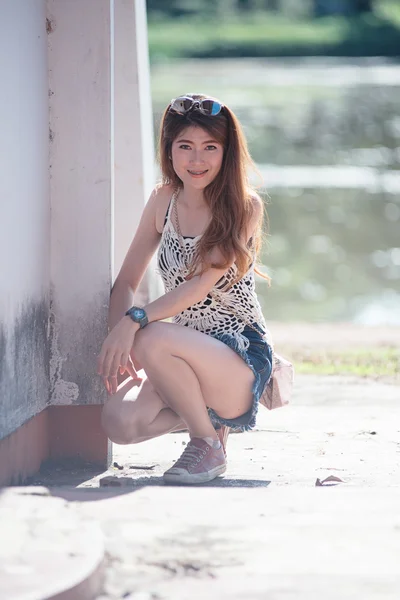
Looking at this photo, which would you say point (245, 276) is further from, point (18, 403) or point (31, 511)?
point (31, 511)

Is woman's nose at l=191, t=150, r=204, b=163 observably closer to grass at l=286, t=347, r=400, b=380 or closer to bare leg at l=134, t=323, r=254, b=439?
bare leg at l=134, t=323, r=254, b=439

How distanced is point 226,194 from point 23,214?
56 centimetres

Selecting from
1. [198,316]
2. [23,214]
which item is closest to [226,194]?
[198,316]

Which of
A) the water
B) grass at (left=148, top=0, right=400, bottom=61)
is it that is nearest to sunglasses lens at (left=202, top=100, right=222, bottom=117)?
the water

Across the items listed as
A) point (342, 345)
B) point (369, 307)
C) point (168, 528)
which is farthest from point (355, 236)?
point (168, 528)

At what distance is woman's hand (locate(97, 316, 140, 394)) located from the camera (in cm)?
310

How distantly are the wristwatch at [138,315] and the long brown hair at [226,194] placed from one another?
0.17m

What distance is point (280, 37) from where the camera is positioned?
149ft

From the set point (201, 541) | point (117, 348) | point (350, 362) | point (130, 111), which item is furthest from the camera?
point (350, 362)

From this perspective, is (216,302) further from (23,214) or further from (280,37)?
(280,37)

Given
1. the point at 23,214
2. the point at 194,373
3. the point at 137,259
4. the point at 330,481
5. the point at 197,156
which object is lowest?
the point at 330,481

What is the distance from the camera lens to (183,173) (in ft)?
10.6

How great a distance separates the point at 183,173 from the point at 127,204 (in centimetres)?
105

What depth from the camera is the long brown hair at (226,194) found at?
10.3 ft
